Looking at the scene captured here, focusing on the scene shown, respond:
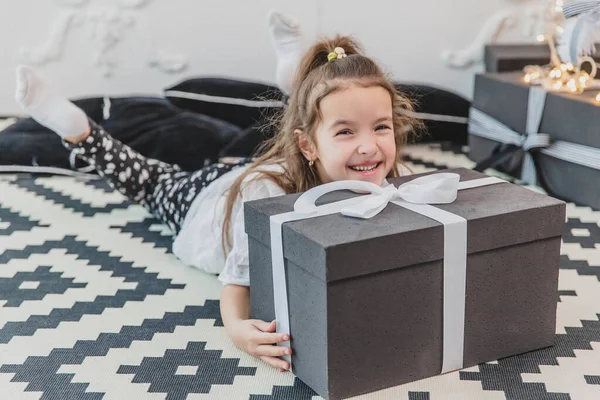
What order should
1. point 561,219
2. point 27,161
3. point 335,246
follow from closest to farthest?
point 335,246
point 561,219
point 27,161

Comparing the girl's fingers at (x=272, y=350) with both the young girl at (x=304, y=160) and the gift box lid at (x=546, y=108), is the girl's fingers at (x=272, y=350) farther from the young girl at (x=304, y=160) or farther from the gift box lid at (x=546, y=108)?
the gift box lid at (x=546, y=108)

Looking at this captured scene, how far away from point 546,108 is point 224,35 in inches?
35.6

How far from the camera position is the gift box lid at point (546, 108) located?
55.9 inches

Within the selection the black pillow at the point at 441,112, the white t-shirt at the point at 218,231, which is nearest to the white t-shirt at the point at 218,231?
the white t-shirt at the point at 218,231

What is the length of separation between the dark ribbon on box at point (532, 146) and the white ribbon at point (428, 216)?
59 centimetres

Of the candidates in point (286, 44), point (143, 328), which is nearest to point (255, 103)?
point (286, 44)

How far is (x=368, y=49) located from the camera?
6.91 ft

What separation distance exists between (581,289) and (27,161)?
116 cm

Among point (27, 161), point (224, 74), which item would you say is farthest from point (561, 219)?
point (224, 74)

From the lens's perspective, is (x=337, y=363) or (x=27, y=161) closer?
(x=337, y=363)

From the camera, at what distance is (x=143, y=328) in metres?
1.04

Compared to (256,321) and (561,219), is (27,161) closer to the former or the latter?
(256,321)

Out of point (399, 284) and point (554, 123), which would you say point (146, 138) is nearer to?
point (554, 123)

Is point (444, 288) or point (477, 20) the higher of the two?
point (477, 20)
